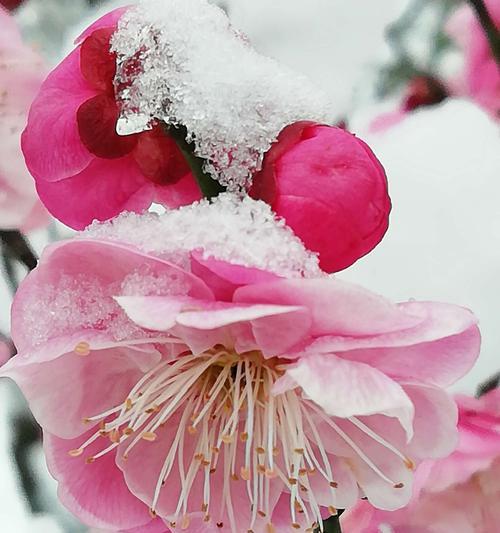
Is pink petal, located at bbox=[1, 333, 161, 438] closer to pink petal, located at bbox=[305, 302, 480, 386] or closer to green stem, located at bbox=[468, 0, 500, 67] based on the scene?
pink petal, located at bbox=[305, 302, 480, 386]

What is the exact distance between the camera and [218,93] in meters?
0.36

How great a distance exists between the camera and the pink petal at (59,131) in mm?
385

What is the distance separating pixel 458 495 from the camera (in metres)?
0.62

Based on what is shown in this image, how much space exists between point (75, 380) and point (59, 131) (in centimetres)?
11

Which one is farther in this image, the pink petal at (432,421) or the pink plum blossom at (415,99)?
the pink plum blossom at (415,99)

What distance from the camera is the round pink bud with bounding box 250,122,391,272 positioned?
0.34 metres

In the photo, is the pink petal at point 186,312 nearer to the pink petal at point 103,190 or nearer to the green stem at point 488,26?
the pink petal at point 103,190

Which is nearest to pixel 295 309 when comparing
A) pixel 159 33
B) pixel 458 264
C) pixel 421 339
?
pixel 421 339

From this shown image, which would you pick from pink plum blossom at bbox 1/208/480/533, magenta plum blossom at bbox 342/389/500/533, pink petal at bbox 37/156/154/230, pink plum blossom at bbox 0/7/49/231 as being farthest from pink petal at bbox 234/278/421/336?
pink plum blossom at bbox 0/7/49/231

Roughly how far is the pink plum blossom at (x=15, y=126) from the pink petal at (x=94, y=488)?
1.19 ft

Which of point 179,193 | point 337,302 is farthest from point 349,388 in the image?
point 179,193

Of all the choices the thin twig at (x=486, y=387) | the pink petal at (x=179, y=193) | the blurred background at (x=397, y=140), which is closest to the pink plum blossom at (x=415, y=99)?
the blurred background at (x=397, y=140)

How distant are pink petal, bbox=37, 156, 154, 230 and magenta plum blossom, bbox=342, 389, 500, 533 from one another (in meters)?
0.33

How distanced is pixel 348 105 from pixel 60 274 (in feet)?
1.35
